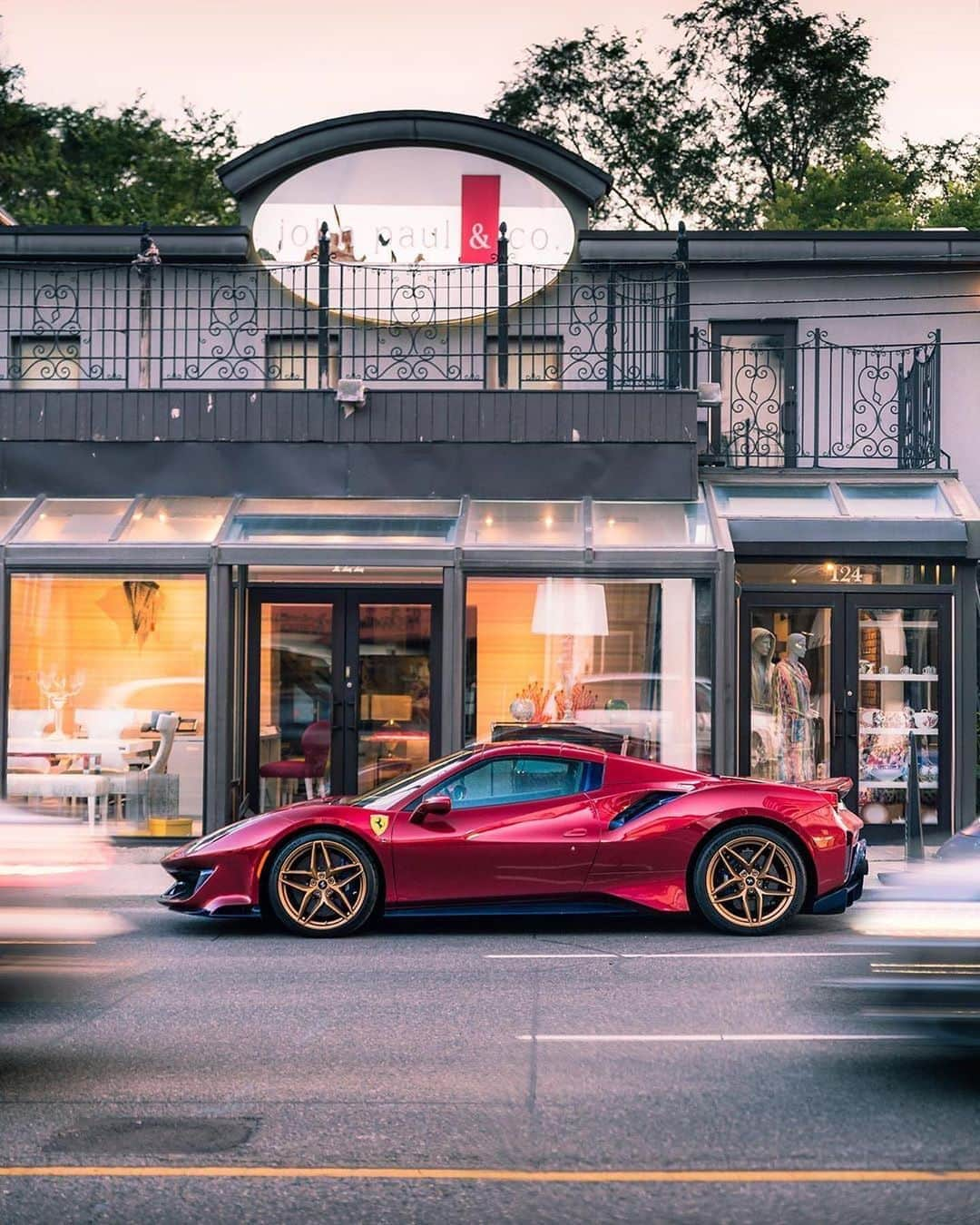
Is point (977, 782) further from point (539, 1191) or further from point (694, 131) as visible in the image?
point (694, 131)

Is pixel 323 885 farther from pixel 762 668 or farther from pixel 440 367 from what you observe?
pixel 440 367

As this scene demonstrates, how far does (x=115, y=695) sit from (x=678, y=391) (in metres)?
6.88

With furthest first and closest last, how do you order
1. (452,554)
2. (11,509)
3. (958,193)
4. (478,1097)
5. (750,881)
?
(958,193) < (11,509) < (452,554) < (750,881) < (478,1097)

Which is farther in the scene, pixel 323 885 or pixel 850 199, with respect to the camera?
pixel 850 199

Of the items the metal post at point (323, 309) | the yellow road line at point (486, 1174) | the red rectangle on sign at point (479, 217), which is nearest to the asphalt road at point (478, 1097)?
the yellow road line at point (486, 1174)

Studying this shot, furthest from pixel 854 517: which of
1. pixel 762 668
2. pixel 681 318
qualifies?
pixel 681 318

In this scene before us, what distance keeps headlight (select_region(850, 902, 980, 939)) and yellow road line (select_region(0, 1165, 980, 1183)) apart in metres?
1.24

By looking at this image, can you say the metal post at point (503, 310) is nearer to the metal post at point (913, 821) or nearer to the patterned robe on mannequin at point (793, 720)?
the patterned robe on mannequin at point (793, 720)

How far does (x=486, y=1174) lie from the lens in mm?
5309

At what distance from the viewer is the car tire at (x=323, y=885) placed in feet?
35.0

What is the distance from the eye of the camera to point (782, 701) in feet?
53.9

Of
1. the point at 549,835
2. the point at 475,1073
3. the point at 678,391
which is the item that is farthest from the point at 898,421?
the point at 475,1073

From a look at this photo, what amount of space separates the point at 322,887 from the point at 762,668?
7102 mm

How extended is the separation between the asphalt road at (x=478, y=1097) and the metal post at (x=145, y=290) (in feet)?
30.7
